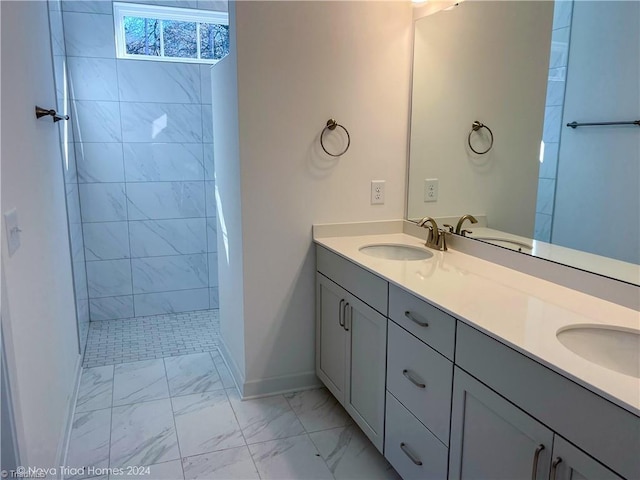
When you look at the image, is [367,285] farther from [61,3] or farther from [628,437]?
[61,3]

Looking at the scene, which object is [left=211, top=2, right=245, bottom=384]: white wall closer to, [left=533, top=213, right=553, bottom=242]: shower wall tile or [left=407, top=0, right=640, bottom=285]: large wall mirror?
Result: [left=407, top=0, right=640, bottom=285]: large wall mirror

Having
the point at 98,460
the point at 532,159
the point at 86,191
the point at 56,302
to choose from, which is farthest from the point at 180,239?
the point at 532,159

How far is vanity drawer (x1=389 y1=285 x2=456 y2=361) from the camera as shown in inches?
58.9

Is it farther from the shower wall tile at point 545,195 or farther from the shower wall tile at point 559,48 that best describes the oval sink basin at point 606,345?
the shower wall tile at point 559,48

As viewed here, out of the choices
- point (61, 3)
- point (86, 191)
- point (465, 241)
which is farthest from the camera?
point (86, 191)

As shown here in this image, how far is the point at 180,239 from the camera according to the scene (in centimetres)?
381

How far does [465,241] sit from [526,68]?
77 centimetres

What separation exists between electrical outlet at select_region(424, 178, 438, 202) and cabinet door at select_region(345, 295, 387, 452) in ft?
2.43

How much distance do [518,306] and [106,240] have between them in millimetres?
3030

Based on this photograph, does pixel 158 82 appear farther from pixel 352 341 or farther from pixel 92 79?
pixel 352 341

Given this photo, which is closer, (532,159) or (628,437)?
(628,437)

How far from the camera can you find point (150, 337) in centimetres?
338

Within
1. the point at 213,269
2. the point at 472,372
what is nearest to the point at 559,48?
the point at 472,372

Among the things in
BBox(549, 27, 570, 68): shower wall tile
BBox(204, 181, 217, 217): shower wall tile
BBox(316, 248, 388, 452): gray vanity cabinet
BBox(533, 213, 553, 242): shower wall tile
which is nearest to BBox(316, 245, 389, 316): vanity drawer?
BBox(316, 248, 388, 452): gray vanity cabinet
